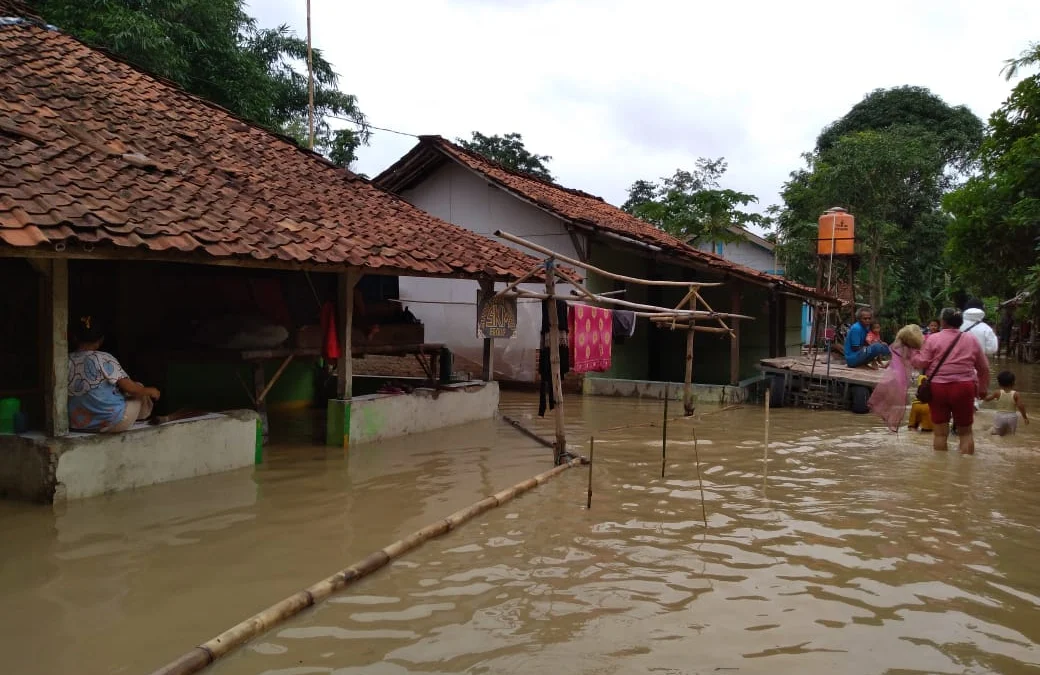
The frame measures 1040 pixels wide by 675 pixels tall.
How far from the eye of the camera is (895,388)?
9352 millimetres

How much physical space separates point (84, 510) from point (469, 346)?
10451mm

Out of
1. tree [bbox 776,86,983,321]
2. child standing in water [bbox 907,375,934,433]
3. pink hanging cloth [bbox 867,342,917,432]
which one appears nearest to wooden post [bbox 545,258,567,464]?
pink hanging cloth [bbox 867,342,917,432]

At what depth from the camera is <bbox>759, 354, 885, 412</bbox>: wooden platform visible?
1352cm

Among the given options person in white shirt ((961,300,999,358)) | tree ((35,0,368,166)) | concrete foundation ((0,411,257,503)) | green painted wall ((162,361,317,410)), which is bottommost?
concrete foundation ((0,411,257,503))

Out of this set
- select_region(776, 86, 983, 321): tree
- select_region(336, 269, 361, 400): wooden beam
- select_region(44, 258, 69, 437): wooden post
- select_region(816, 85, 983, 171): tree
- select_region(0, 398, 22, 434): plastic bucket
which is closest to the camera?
select_region(44, 258, 69, 437): wooden post

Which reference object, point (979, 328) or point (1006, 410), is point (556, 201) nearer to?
point (979, 328)

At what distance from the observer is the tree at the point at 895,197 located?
1019 inches

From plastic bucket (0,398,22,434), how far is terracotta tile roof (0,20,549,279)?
1.84 metres

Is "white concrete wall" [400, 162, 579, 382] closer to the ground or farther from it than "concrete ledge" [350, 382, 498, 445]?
farther from it

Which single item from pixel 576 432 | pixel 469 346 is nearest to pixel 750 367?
pixel 469 346

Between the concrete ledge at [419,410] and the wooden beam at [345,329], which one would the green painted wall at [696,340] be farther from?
the wooden beam at [345,329]

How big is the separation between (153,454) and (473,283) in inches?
373

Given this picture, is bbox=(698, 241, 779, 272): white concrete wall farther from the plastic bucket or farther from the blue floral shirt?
the plastic bucket

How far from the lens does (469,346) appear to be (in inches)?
639
